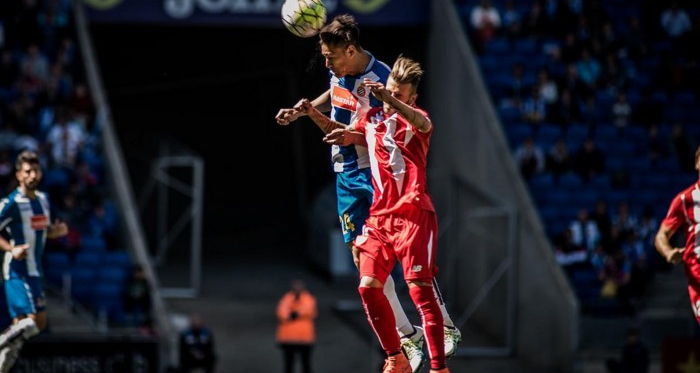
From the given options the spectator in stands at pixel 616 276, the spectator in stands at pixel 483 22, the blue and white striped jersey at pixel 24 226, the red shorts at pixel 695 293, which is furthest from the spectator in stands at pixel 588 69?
the blue and white striped jersey at pixel 24 226

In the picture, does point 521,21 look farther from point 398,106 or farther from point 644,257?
point 398,106

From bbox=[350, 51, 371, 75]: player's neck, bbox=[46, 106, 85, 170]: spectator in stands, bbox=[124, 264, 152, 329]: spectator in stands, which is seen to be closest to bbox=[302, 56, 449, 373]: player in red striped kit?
bbox=[350, 51, 371, 75]: player's neck

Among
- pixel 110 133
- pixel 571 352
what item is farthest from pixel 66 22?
pixel 571 352

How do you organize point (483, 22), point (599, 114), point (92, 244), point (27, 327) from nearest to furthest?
point (27, 327) → point (92, 244) → point (599, 114) → point (483, 22)

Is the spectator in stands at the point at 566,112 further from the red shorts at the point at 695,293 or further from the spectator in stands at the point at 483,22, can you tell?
the red shorts at the point at 695,293

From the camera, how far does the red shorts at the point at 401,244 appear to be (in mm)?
10133

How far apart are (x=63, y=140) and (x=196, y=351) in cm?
479

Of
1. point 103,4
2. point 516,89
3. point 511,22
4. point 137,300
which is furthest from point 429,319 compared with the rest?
point 103,4

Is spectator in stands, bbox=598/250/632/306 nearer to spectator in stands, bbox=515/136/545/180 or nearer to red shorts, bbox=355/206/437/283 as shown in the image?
spectator in stands, bbox=515/136/545/180

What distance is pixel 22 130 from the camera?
78.1ft

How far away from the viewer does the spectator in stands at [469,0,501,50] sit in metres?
26.9

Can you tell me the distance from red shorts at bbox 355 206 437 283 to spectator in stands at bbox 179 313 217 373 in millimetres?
11361

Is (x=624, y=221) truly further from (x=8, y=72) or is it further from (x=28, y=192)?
(x=28, y=192)

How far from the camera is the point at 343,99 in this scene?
420 inches
